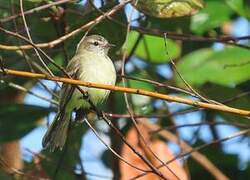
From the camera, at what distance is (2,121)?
4.93m

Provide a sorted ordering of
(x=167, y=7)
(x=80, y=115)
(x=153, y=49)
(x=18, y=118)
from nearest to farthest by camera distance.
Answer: (x=167, y=7), (x=80, y=115), (x=18, y=118), (x=153, y=49)

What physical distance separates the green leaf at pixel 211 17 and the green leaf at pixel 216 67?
0.54ft

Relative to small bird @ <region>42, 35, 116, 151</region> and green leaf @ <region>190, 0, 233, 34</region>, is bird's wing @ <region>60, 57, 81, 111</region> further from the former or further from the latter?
green leaf @ <region>190, 0, 233, 34</region>

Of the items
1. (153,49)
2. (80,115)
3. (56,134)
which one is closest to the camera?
(56,134)

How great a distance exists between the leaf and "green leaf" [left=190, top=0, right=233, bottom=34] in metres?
0.80

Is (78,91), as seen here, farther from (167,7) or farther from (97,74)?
(167,7)

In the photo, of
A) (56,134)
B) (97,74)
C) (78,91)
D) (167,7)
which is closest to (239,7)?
(167,7)

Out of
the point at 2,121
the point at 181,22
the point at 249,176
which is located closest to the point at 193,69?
the point at 181,22

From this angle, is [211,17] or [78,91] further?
[211,17]

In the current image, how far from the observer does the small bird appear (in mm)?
4270

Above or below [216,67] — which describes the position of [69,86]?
below

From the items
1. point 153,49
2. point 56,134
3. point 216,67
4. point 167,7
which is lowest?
point 56,134

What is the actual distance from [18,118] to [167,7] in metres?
1.32

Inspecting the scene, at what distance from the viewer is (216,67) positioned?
4953mm
